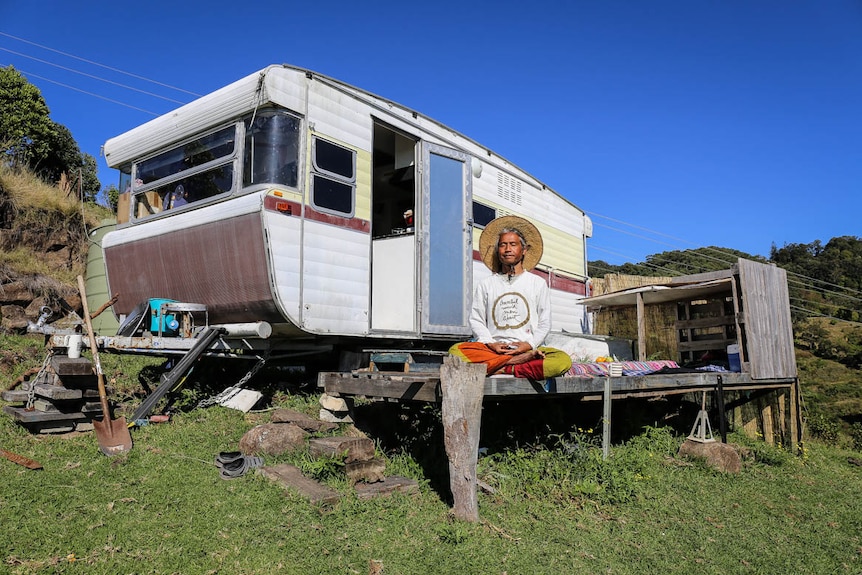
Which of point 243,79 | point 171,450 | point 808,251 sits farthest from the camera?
point 808,251

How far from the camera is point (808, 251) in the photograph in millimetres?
31609

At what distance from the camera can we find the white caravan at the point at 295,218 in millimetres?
6023

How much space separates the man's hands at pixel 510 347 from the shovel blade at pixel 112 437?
308 cm

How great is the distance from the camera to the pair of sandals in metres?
4.52

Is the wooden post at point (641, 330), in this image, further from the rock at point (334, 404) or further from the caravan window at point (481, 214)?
the rock at point (334, 404)

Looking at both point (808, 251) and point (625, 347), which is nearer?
point (625, 347)

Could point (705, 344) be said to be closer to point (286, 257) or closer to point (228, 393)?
point (286, 257)

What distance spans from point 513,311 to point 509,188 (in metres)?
4.86

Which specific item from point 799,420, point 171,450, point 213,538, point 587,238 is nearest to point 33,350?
point 171,450

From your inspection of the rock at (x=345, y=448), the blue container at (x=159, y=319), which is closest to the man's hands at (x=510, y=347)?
the rock at (x=345, y=448)

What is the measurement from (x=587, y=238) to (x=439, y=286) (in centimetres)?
566

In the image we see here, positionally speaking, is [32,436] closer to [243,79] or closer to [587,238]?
[243,79]

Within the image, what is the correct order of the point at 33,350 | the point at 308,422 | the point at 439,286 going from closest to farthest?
the point at 308,422 → the point at 439,286 → the point at 33,350

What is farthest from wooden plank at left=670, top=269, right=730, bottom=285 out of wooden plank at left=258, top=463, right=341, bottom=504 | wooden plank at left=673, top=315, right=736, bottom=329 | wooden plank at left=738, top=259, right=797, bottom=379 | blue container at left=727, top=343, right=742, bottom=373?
wooden plank at left=258, top=463, right=341, bottom=504
